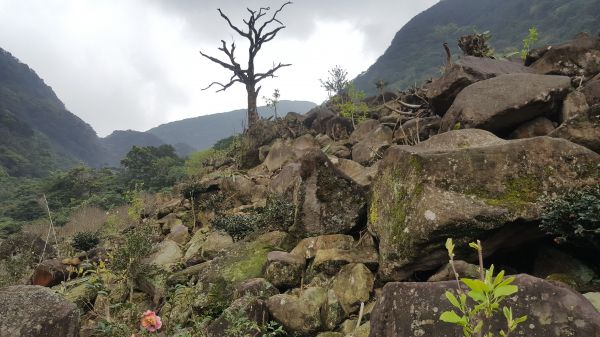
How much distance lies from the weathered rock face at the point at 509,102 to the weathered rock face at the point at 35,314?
249 inches

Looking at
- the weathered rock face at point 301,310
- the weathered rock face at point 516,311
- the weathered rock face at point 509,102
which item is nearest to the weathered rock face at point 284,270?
the weathered rock face at point 301,310

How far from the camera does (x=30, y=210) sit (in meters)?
29.9

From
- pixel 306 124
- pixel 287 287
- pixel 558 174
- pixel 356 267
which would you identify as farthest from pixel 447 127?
pixel 306 124

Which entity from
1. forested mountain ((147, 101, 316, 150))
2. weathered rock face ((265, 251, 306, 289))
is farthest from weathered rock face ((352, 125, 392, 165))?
forested mountain ((147, 101, 316, 150))

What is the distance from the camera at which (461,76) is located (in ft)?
26.3

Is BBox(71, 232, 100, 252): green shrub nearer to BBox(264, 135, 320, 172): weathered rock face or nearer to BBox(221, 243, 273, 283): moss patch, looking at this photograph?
BBox(264, 135, 320, 172): weathered rock face

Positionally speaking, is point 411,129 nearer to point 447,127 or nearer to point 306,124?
point 447,127

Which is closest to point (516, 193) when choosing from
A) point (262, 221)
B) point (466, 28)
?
point (262, 221)

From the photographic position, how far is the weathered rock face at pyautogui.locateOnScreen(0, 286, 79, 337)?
13.6ft

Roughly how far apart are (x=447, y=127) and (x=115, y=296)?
6591 mm

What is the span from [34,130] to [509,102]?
86.7 meters

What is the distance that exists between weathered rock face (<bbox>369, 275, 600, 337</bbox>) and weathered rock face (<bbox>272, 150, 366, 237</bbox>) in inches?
112

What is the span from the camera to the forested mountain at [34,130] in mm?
55406

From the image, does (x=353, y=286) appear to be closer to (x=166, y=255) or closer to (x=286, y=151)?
(x=166, y=255)
